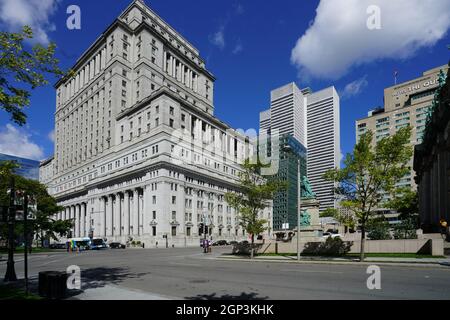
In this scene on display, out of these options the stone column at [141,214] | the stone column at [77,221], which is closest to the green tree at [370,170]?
the stone column at [141,214]

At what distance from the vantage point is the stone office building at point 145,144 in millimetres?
83812

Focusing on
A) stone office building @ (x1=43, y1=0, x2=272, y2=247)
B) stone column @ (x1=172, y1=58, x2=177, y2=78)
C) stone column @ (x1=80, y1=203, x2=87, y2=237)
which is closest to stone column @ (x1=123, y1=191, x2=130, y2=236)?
stone office building @ (x1=43, y1=0, x2=272, y2=247)

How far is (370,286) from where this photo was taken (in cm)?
1359

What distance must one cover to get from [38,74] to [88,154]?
107686 mm

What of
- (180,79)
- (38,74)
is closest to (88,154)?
(180,79)

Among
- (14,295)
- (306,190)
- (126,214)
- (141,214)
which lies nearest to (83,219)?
(126,214)

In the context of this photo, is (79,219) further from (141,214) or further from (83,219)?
(141,214)

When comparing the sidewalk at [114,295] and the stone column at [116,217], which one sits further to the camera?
the stone column at [116,217]

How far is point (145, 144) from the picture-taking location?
288 ft

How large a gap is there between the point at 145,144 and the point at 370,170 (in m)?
69.7

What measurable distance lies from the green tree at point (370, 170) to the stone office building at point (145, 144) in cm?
4894

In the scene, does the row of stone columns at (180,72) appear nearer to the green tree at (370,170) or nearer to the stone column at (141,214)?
the stone column at (141,214)

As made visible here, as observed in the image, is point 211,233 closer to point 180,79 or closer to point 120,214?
point 120,214

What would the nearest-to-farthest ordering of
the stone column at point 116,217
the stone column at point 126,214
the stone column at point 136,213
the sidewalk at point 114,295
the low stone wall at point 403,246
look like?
the sidewalk at point 114,295 → the low stone wall at point 403,246 → the stone column at point 136,213 → the stone column at point 126,214 → the stone column at point 116,217
